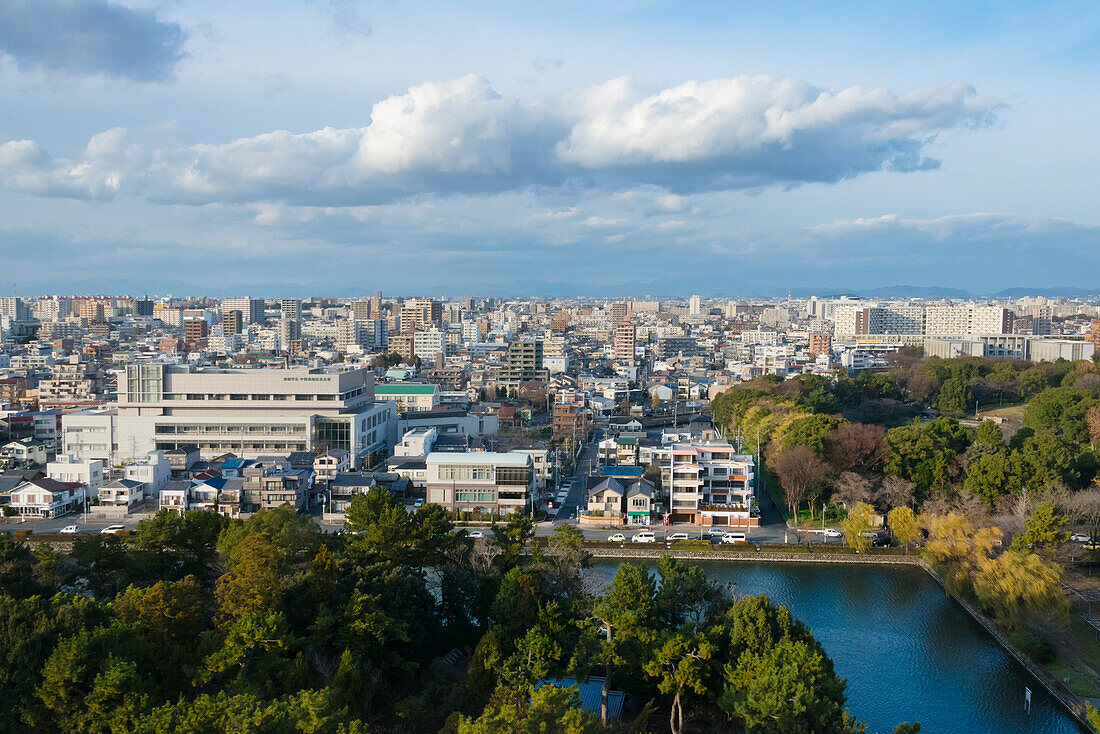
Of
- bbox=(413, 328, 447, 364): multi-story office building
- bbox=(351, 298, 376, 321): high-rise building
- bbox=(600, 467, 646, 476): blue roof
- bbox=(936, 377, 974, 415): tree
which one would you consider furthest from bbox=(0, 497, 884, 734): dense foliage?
bbox=(351, 298, 376, 321): high-rise building

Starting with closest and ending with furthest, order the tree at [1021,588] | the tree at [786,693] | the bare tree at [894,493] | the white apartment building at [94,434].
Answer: the tree at [786,693], the tree at [1021,588], the bare tree at [894,493], the white apartment building at [94,434]

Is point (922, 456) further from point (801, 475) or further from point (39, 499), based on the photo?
point (39, 499)

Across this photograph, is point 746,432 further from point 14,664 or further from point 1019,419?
point 14,664

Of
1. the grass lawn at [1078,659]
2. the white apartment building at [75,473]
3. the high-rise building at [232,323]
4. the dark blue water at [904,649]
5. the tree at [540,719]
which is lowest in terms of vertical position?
the dark blue water at [904,649]

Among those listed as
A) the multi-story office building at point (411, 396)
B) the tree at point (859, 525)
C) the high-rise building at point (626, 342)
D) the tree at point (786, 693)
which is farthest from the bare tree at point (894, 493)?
the high-rise building at point (626, 342)

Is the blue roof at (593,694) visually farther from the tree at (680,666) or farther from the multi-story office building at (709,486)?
the multi-story office building at (709,486)

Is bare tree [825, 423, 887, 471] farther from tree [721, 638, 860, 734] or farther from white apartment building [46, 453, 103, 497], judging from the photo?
white apartment building [46, 453, 103, 497]

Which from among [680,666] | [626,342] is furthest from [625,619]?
[626,342]
